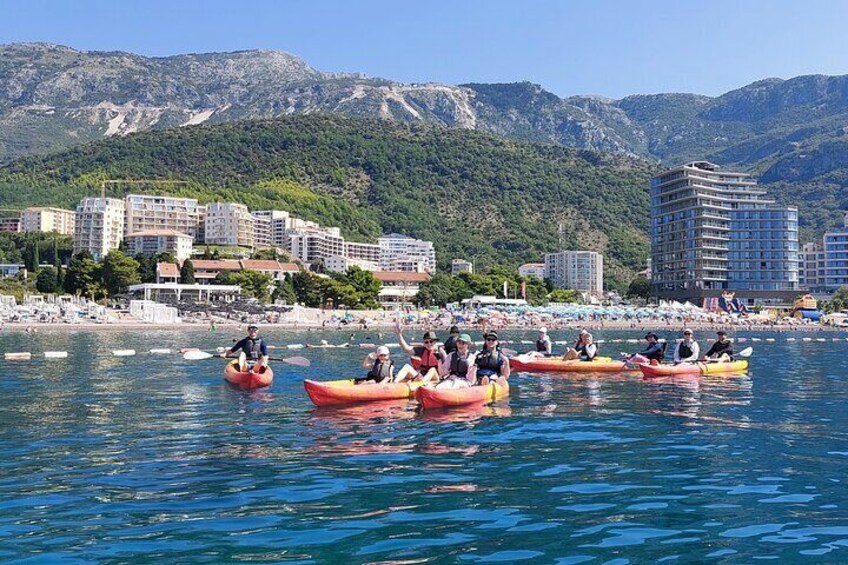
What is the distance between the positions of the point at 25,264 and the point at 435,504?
536ft

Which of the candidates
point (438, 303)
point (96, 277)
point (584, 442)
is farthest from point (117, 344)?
point (438, 303)

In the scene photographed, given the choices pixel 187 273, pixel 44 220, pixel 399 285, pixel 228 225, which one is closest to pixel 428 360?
pixel 187 273

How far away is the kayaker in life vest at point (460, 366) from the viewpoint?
21.0m

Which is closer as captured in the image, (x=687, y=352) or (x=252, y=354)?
(x=252, y=354)

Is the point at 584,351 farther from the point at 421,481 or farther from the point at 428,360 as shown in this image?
the point at 421,481

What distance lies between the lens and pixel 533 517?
10.5 m

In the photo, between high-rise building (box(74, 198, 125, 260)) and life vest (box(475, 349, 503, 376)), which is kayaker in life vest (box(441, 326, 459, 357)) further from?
high-rise building (box(74, 198, 125, 260))

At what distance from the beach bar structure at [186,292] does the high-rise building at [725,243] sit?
8141cm

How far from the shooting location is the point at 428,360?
2211cm

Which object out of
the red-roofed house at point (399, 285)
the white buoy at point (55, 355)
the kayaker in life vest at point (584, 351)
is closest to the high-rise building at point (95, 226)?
the red-roofed house at point (399, 285)

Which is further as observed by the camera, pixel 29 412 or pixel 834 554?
pixel 29 412

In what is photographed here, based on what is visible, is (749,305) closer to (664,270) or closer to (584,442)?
(664,270)

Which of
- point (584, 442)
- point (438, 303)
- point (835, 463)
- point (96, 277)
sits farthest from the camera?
point (438, 303)

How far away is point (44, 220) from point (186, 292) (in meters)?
84.9
